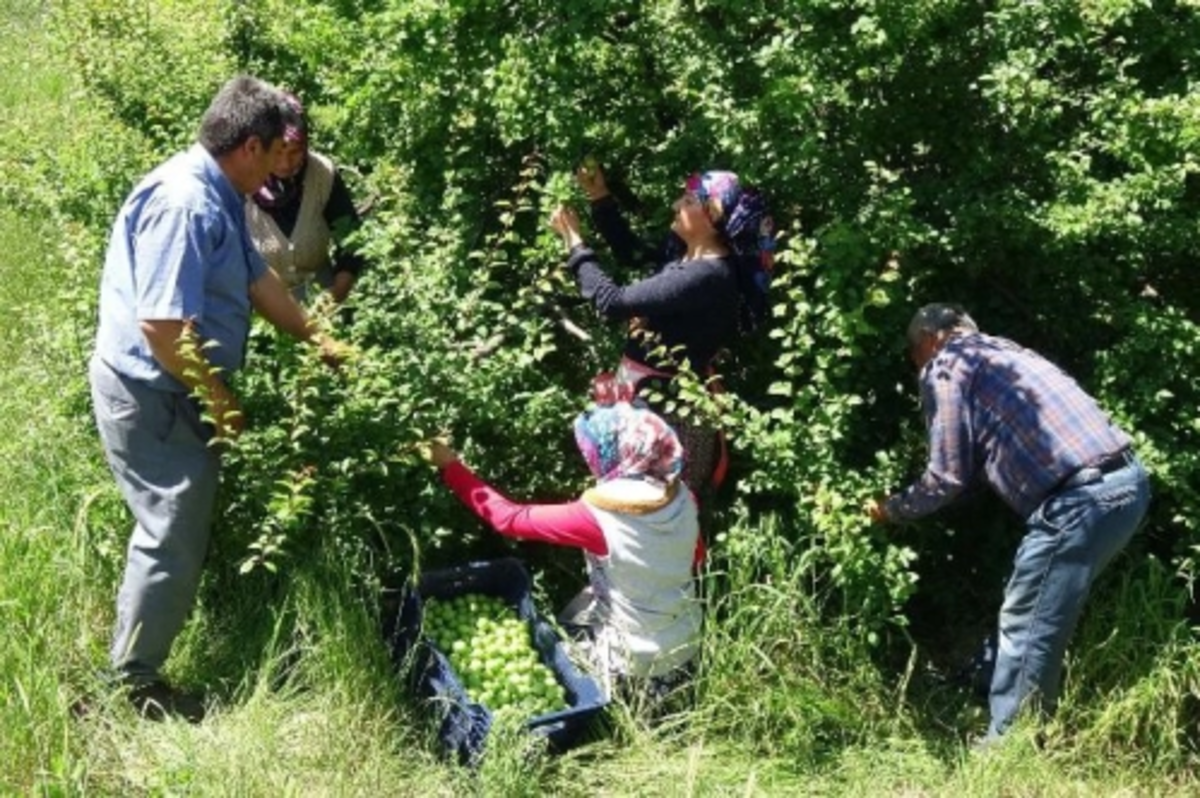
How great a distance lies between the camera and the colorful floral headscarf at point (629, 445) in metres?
4.40

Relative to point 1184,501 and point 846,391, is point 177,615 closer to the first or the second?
point 846,391

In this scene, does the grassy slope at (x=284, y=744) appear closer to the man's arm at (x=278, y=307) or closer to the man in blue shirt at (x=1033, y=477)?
the man in blue shirt at (x=1033, y=477)

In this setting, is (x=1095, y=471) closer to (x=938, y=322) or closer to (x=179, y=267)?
(x=938, y=322)

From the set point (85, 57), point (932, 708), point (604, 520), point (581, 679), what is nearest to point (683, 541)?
point (604, 520)

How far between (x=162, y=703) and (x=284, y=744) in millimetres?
475

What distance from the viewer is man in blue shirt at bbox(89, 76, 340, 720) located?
13.4 ft

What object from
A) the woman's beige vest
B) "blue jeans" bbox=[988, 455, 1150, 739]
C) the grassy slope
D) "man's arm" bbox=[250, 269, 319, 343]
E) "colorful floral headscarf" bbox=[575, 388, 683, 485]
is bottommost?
the grassy slope

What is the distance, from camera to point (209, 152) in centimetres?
428

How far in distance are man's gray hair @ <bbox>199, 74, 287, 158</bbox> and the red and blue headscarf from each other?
1364 mm

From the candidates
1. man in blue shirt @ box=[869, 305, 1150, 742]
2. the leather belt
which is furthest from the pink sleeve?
the leather belt

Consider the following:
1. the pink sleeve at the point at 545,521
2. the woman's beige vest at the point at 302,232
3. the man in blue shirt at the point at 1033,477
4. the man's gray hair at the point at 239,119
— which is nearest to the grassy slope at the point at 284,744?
the man in blue shirt at the point at 1033,477

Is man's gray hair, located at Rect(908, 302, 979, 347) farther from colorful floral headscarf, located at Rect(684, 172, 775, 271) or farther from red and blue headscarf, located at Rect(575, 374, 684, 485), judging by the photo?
red and blue headscarf, located at Rect(575, 374, 684, 485)

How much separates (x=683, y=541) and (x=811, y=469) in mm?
535

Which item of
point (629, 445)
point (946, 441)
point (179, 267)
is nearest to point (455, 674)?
point (629, 445)
